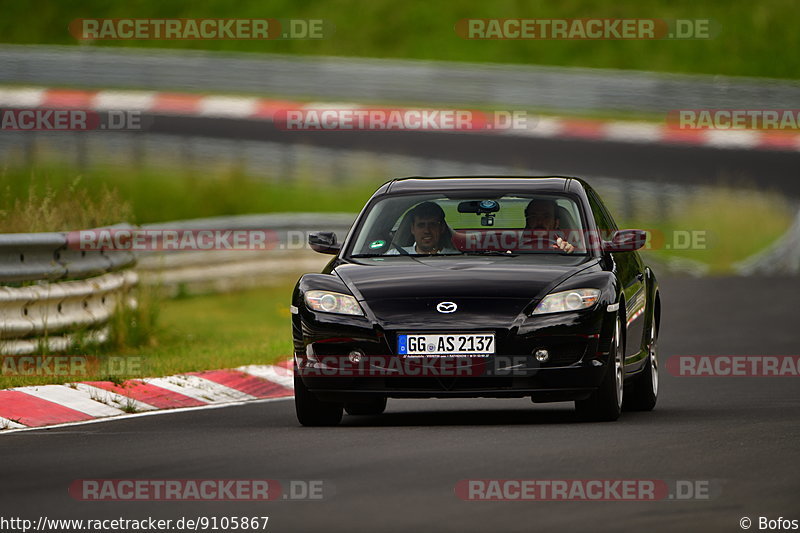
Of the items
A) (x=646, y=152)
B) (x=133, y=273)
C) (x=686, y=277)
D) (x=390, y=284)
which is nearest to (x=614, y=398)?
(x=390, y=284)

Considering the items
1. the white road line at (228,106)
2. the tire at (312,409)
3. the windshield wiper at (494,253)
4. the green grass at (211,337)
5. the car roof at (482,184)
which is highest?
the white road line at (228,106)

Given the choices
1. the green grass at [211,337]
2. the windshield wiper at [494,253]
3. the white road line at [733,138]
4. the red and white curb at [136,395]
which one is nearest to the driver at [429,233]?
the windshield wiper at [494,253]

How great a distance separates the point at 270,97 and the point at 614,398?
946 inches

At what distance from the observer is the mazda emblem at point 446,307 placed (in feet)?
34.2

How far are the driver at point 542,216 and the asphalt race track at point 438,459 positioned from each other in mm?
1188

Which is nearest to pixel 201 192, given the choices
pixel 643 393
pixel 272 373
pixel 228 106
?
pixel 228 106

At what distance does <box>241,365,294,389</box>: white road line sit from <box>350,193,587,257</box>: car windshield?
237cm

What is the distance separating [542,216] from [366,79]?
73.9 feet

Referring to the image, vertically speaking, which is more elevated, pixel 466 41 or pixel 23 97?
pixel 466 41

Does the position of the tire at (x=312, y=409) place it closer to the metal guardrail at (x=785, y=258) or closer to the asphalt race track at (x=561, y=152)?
the metal guardrail at (x=785, y=258)

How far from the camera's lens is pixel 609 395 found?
10.7 m

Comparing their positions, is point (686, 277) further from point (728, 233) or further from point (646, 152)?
point (646, 152)

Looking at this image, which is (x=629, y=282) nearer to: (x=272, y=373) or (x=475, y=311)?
(x=475, y=311)

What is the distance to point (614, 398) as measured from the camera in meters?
10.8
